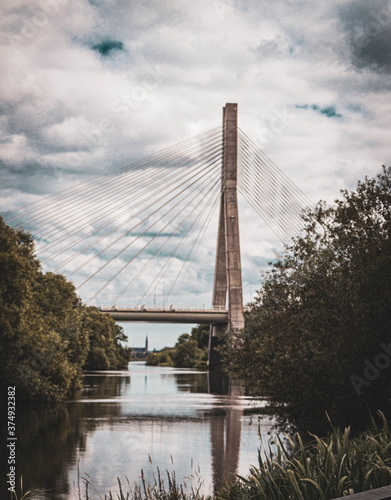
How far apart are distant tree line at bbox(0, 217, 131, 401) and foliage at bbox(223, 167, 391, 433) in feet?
42.5

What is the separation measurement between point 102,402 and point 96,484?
19.8 m

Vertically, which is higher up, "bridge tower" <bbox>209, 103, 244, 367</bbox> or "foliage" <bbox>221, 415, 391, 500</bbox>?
"bridge tower" <bbox>209, 103, 244, 367</bbox>

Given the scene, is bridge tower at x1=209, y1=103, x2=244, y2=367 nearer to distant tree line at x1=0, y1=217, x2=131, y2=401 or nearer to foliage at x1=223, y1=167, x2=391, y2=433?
distant tree line at x1=0, y1=217, x2=131, y2=401

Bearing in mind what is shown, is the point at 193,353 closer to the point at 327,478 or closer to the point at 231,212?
the point at 231,212

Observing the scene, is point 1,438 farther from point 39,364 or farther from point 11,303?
point 39,364

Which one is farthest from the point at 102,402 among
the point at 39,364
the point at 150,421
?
the point at 150,421

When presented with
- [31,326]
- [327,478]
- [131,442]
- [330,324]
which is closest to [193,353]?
[31,326]

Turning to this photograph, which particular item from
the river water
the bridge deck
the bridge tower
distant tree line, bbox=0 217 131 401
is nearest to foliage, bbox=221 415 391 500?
the river water

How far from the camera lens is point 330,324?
1470 cm

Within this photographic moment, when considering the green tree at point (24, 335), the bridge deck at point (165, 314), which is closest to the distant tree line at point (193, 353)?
the bridge deck at point (165, 314)

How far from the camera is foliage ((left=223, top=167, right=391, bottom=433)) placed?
1354 centimetres

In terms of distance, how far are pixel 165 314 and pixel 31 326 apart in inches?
1517

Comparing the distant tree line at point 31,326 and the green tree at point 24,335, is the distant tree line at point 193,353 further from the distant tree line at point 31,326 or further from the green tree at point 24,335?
the green tree at point 24,335

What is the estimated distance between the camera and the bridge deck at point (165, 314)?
65500 mm
